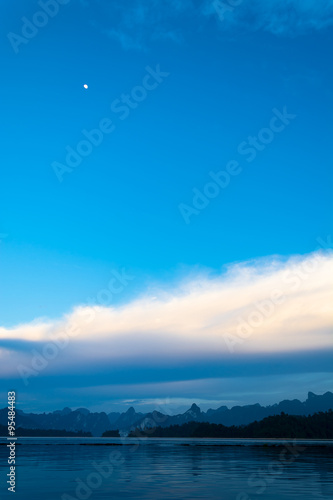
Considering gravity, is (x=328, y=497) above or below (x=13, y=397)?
below

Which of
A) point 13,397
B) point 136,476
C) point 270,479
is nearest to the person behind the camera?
point 270,479

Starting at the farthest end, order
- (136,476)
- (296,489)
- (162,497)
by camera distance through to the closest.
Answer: (136,476) < (296,489) < (162,497)

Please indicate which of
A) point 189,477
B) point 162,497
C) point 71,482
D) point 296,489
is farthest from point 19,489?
point 296,489

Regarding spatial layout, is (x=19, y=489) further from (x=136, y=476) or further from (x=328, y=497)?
(x=328, y=497)

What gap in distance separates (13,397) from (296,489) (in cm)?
4542

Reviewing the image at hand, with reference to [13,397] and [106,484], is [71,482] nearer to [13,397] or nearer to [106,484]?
[106,484]

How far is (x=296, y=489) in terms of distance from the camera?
5478cm

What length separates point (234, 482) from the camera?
205 feet

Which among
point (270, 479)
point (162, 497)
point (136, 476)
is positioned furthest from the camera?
point (136, 476)

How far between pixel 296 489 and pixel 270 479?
12.6m

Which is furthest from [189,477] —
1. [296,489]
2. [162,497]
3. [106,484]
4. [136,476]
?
[162,497]

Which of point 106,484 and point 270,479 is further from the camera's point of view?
point 270,479

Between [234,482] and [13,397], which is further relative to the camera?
[13,397]

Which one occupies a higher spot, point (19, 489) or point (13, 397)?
point (13, 397)
